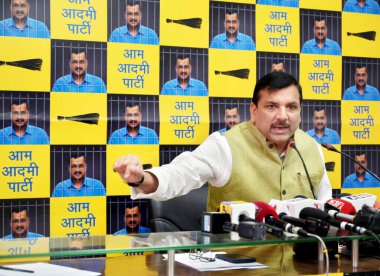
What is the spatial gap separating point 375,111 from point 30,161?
243cm

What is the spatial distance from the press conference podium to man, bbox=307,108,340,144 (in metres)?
1.83

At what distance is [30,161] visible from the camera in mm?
3162

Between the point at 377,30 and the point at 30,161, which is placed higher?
the point at 377,30

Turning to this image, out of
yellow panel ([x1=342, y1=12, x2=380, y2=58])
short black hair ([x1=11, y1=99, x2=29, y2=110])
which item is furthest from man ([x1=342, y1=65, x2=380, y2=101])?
short black hair ([x1=11, y1=99, x2=29, y2=110])

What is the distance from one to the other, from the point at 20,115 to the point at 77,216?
0.68 m

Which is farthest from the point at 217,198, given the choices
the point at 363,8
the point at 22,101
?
the point at 363,8

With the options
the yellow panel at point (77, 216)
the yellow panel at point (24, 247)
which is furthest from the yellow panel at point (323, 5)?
the yellow panel at point (24, 247)

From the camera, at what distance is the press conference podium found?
1.41 metres

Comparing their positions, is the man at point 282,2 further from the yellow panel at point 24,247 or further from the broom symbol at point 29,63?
the yellow panel at point 24,247

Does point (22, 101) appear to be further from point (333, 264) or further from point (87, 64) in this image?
point (333, 264)

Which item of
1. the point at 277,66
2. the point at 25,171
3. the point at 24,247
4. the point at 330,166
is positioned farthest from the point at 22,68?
the point at 330,166

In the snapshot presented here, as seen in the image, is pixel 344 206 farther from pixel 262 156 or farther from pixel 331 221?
pixel 262 156

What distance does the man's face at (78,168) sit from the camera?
3268mm

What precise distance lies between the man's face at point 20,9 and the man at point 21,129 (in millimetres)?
471
